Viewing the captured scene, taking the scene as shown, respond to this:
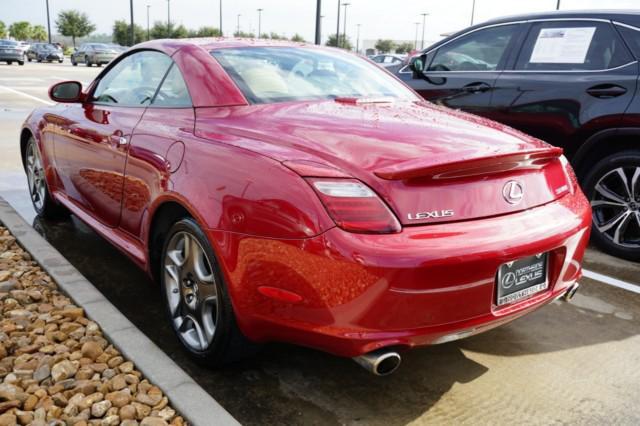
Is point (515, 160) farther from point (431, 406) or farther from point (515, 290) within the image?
point (431, 406)

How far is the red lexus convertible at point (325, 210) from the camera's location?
2.16m

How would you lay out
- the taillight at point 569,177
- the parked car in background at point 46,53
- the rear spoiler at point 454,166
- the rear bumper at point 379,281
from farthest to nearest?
the parked car in background at point 46,53 → the taillight at point 569,177 → the rear spoiler at point 454,166 → the rear bumper at point 379,281

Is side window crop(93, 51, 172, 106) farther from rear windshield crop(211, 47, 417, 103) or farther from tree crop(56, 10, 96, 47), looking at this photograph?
tree crop(56, 10, 96, 47)

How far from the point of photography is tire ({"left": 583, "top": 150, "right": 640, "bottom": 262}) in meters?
4.39

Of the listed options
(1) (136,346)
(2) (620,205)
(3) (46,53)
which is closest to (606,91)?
(2) (620,205)

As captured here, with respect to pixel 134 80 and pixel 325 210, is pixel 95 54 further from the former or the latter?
pixel 325 210

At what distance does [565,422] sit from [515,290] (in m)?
0.59

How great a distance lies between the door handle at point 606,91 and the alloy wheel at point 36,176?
4258 mm

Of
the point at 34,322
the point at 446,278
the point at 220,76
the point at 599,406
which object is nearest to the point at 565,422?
the point at 599,406

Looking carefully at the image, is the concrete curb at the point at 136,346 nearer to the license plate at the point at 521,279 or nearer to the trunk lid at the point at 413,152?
the trunk lid at the point at 413,152

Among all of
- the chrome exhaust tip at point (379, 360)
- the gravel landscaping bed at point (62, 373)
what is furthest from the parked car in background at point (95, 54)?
the chrome exhaust tip at point (379, 360)

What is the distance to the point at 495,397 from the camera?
2.66 m

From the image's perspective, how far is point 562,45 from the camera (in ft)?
15.8

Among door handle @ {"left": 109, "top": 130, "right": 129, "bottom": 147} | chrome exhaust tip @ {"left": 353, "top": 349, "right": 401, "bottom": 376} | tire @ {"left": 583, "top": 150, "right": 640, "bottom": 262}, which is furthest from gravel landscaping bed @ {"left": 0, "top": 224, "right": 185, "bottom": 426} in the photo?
tire @ {"left": 583, "top": 150, "right": 640, "bottom": 262}
